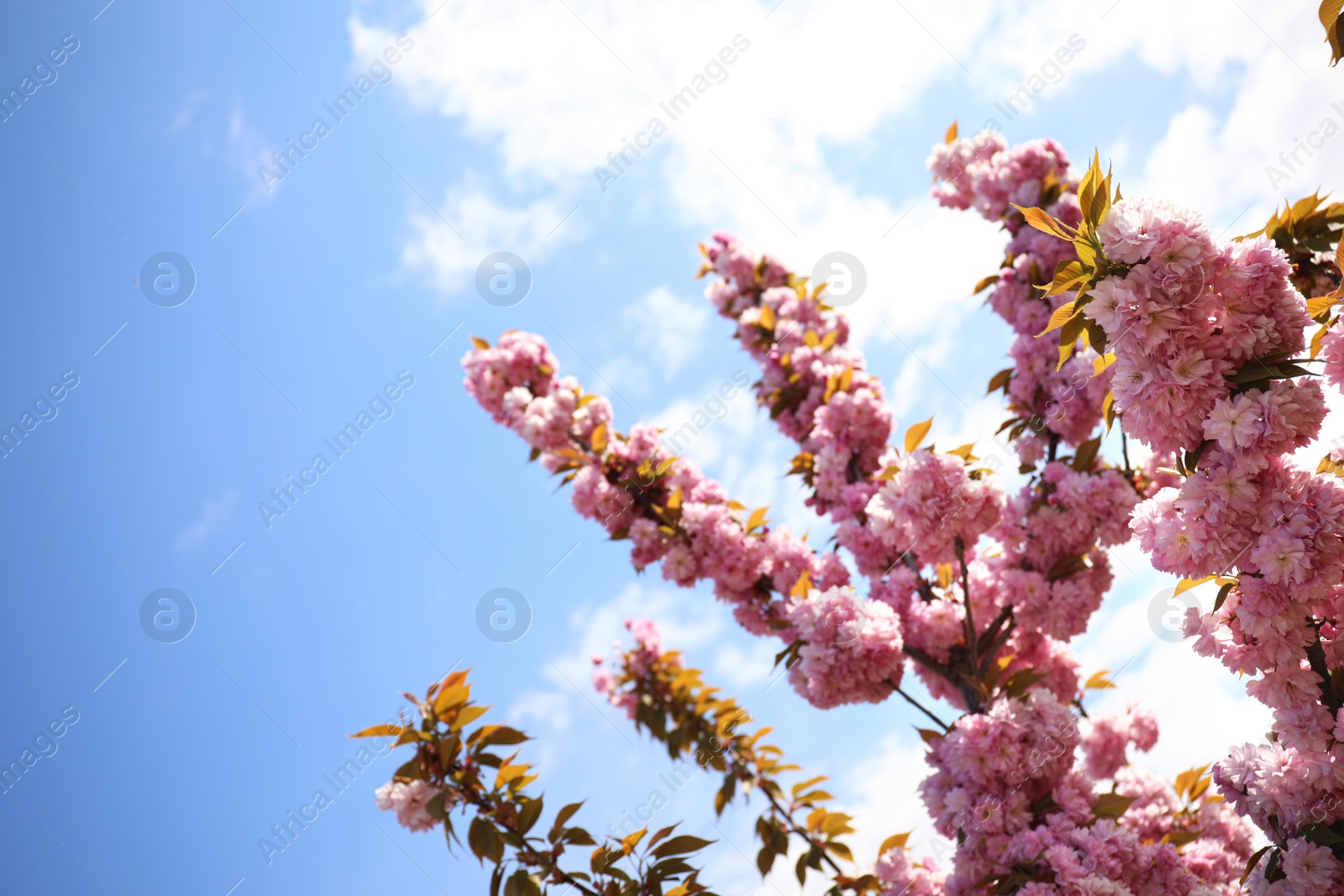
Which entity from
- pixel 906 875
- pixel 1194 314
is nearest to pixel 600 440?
pixel 906 875

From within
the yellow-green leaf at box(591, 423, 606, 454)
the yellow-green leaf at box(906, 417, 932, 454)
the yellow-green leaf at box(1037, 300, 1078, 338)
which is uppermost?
the yellow-green leaf at box(591, 423, 606, 454)

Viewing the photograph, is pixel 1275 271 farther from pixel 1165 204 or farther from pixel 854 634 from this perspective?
pixel 854 634

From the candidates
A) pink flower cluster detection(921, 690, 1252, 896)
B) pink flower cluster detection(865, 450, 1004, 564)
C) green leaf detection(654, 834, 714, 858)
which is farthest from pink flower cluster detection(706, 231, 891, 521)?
green leaf detection(654, 834, 714, 858)

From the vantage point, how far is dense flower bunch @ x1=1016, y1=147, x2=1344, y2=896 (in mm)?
1500

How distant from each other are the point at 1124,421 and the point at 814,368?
2.60 m

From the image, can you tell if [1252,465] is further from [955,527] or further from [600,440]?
[600,440]

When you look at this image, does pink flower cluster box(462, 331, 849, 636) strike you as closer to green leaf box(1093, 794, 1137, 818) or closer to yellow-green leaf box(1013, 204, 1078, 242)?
green leaf box(1093, 794, 1137, 818)

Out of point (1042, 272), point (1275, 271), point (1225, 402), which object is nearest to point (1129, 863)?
point (1225, 402)

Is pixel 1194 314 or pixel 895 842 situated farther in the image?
pixel 895 842

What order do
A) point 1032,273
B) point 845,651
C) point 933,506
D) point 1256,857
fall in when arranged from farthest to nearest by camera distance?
point 1032,273 < point 845,651 < point 933,506 < point 1256,857

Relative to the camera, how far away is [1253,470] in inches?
59.2

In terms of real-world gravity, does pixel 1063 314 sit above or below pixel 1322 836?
above

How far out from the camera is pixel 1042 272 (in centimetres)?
363

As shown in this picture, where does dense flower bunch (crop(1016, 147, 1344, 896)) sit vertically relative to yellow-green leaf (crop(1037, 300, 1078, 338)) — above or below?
below
